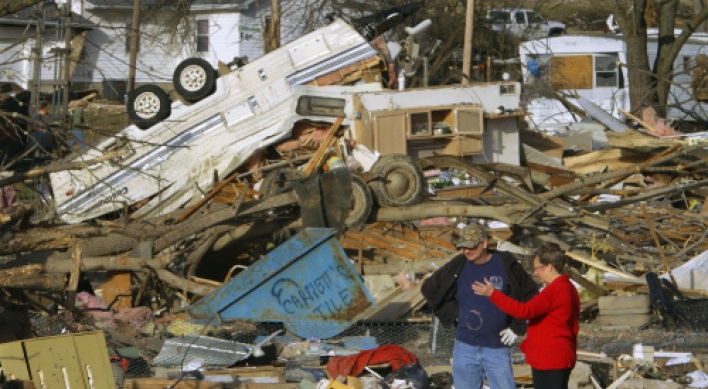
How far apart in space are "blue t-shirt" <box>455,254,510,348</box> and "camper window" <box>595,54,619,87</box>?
75.8 ft

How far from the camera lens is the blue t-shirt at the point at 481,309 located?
6.80 meters

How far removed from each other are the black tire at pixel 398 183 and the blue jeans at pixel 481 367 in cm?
711

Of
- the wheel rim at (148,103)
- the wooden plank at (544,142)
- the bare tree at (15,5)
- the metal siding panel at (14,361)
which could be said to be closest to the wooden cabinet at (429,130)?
the wooden plank at (544,142)

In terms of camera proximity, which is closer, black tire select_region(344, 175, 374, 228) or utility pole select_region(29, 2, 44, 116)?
utility pole select_region(29, 2, 44, 116)

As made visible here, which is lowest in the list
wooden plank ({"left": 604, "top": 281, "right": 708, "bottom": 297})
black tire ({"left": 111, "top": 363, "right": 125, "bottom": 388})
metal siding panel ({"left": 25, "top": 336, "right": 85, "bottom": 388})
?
wooden plank ({"left": 604, "top": 281, "right": 708, "bottom": 297})

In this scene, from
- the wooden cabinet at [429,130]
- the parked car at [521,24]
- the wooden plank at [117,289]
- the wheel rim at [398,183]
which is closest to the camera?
the wooden plank at [117,289]

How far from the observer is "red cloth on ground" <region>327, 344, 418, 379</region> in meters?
9.04

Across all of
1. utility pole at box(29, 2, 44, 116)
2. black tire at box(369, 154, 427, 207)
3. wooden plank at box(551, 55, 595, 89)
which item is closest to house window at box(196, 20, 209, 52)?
wooden plank at box(551, 55, 595, 89)

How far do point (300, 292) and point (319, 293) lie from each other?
215 mm

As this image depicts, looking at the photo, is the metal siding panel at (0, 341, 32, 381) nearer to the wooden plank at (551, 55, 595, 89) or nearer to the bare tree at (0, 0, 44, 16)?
the bare tree at (0, 0, 44, 16)

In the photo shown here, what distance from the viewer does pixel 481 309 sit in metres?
6.85

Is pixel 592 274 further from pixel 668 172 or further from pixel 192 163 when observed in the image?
pixel 192 163

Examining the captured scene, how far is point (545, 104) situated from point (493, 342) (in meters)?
21.5

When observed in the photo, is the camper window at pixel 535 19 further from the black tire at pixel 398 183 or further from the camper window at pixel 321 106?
the black tire at pixel 398 183
